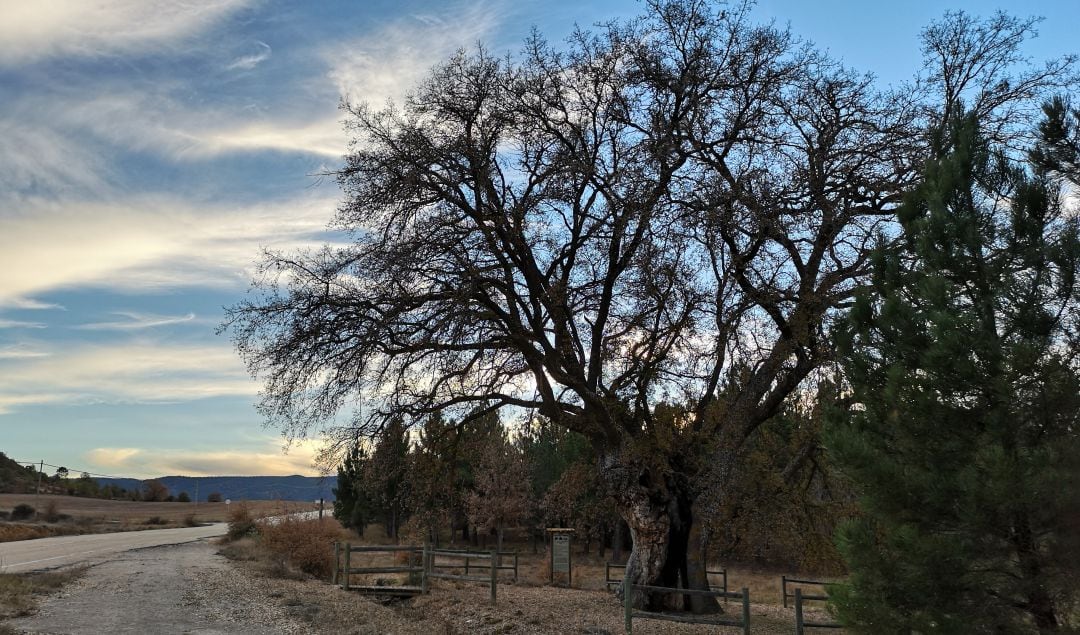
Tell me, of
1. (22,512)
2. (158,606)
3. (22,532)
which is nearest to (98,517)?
(22,512)

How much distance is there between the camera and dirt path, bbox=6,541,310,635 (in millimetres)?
14805

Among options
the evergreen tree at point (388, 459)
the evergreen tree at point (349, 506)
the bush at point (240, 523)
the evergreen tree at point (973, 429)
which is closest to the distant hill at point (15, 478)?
the evergreen tree at point (349, 506)

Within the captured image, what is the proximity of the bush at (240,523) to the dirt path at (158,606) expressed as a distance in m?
15.3

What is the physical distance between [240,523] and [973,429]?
39.9m

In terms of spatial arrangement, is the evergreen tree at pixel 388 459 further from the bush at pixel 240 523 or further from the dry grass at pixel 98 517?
the bush at pixel 240 523

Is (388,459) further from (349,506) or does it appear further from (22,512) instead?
(22,512)

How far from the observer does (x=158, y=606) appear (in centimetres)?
1750

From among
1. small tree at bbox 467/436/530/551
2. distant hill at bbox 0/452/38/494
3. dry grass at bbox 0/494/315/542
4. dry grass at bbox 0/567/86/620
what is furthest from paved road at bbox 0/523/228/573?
distant hill at bbox 0/452/38/494

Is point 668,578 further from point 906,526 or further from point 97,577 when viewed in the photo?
point 97,577

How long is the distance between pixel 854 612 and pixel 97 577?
67.5 feet

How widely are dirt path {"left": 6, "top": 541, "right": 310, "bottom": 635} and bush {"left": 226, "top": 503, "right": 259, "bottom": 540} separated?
50.3ft

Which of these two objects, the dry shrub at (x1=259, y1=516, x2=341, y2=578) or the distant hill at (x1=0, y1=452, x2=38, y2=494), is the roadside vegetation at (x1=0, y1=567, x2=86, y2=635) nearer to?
the dry shrub at (x1=259, y1=516, x2=341, y2=578)

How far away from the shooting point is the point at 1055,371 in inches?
329

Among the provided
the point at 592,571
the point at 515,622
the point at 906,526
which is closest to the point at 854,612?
the point at 906,526
